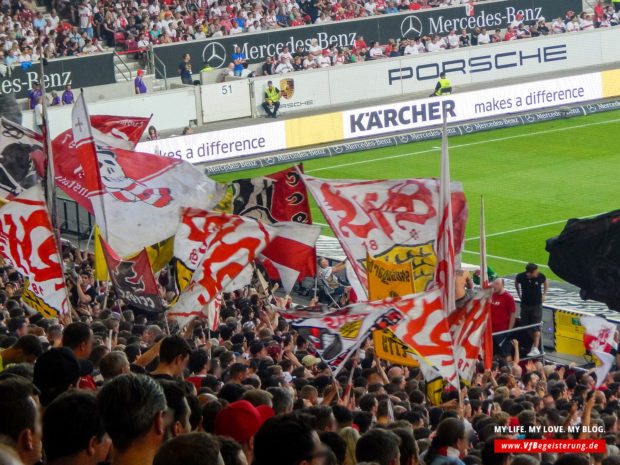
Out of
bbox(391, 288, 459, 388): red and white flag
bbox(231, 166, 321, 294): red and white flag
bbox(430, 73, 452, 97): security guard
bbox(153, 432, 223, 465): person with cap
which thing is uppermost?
bbox(153, 432, 223, 465): person with cap

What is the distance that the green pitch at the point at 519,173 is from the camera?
2572cm

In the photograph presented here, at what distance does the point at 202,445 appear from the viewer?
4.14 metres

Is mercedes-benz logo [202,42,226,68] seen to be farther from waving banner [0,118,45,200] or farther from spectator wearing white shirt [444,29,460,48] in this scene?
waving banner [0,118,45,200]

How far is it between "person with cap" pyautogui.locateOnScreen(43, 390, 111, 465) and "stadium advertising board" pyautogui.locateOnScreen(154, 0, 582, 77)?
34.4 m

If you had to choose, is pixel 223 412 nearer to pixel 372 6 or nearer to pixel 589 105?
pixel 589 105

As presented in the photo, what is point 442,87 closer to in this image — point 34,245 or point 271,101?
point 271,101

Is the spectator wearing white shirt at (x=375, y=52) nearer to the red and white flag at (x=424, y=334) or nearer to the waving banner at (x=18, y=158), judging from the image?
the waving banner at (x=18, y=158)

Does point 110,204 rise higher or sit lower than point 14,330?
higher

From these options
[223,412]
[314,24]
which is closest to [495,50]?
[314,24]

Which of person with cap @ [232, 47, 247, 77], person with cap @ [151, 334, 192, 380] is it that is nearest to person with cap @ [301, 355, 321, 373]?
person with cap @ [151, 334, 192, 380]

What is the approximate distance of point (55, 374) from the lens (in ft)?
19.8

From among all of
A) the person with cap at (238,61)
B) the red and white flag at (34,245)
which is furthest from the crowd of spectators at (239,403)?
the person with cap at (238,61)

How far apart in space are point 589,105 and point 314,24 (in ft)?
34.5

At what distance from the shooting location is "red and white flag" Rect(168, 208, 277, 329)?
10703 millimetres
